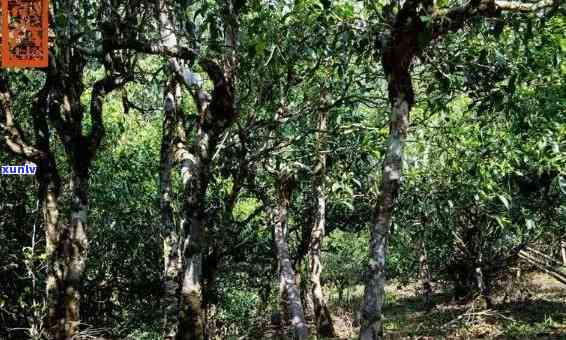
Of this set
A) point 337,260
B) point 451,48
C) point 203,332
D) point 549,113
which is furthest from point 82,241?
point 337,260

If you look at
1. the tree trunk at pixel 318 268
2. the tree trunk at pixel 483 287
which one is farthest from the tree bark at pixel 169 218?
the tree trunk at pixel 483 287

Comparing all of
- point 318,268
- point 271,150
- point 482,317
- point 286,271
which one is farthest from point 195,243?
point 482,317

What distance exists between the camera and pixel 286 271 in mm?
10516

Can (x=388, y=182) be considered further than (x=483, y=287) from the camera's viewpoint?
No

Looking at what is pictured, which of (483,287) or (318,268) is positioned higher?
(318,268)

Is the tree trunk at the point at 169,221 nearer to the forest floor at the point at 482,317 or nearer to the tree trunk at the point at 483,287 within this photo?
the forest floor at the point at 482,317

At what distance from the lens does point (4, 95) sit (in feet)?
27.4

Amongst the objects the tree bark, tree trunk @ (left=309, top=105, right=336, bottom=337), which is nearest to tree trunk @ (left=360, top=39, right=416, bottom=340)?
the tree bark

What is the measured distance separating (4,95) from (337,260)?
2097cm

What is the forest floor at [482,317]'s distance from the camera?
12578mm

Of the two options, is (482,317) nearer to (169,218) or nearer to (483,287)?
(483,287)

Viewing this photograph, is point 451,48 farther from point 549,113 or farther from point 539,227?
point 539,227

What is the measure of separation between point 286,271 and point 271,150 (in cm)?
305

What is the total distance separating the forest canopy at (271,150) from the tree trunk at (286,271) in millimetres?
39
